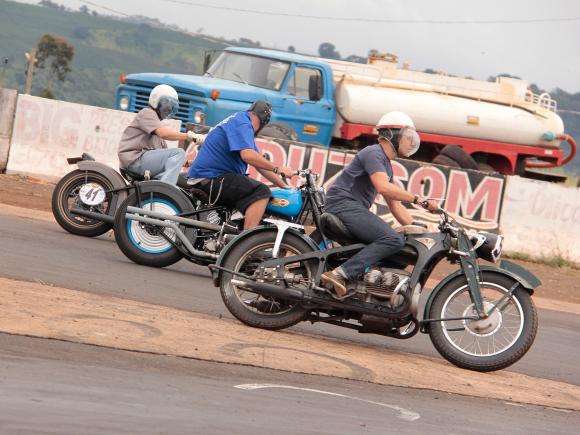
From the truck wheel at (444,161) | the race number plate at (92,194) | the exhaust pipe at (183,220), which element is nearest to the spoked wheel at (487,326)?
the exhaust pipe at (183,220)

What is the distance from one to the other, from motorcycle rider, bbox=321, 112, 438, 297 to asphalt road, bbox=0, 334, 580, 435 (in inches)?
56.7

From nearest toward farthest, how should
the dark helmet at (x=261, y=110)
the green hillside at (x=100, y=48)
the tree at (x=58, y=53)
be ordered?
the dark helmet at (x=261, y=110) < the tree at (x=58, y=53) < the green hillside at (x=100, y=48)

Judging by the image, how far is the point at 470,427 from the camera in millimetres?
7199

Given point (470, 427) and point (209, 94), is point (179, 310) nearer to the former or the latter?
point (470, 427)

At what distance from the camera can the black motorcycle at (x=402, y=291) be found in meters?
9.40

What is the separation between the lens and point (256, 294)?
32.4 feet

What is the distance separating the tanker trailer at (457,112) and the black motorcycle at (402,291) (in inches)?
619

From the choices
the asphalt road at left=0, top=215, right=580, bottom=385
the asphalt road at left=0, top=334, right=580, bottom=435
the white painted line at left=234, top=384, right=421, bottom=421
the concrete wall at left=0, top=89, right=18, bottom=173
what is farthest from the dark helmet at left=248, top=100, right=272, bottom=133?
the concrete wall at left=0, top=89, right=18, bottom=173

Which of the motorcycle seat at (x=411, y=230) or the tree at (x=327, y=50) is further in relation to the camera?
the tree at (x=327, y=50)

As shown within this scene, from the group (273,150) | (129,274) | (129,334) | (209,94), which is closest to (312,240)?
(129,334)

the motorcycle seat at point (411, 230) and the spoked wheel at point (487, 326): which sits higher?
the motorcycle seat at point (411, 230)

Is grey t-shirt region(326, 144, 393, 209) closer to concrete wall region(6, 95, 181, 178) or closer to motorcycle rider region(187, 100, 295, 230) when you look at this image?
motorcycle rider region(187, 100, 295, 230)

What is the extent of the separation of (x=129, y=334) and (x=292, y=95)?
1622 centimetres

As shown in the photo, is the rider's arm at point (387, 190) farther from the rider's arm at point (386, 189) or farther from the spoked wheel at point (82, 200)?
the spoked wheel at point (82, 200)
